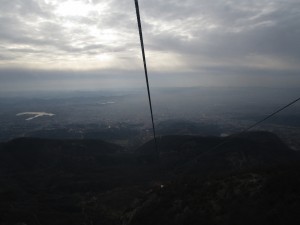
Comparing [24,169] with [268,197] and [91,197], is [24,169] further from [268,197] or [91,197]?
[268,197]

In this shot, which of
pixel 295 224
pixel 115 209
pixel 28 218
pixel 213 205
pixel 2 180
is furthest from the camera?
pixel 2 180

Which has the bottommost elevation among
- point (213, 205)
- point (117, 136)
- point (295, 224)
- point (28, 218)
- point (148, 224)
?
point (117, 136)

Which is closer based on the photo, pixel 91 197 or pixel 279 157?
pixel 91 197

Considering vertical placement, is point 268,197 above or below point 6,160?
above

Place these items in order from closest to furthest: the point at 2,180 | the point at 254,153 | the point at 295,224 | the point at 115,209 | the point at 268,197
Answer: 1. the point at 295,224
2. the point at 268,197
3. the point at 115,209
4. the point at 2,180
5. the point at 254,153

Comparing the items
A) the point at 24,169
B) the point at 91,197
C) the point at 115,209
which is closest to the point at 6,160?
the point at 24,169

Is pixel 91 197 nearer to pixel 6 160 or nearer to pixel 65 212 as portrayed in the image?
pixel 65 212
